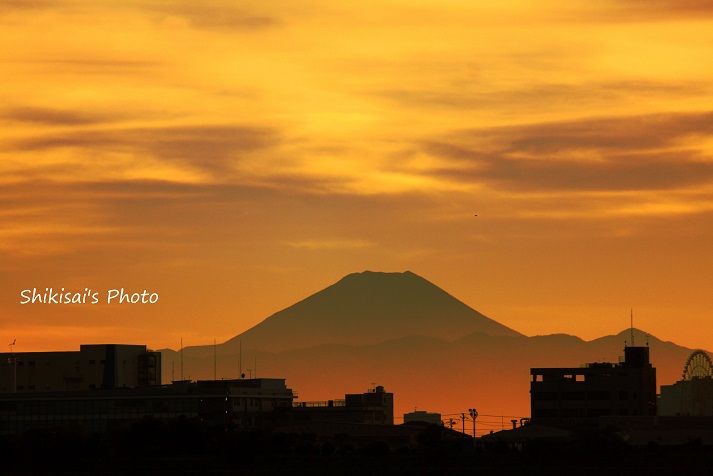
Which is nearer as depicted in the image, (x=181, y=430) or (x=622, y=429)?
(x=181, y=430)

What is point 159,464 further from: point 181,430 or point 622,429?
point 622,429

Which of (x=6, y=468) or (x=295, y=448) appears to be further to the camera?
(x=295, y=448)

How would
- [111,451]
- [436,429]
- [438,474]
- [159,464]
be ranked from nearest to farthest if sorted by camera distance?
[438,474] < [159,464] < [111,451] < [436,429]

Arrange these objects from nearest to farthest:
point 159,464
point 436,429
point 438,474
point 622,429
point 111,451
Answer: point 438,474 → point 159,464 → point 111,451 → point 436,429 → point 622,429

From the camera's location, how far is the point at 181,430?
168 meters

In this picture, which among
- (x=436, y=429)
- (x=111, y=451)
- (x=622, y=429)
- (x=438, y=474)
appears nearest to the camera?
(x=438, y=474)

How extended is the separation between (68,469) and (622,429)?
256ft

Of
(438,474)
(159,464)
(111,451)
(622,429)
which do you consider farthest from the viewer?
(622,429)

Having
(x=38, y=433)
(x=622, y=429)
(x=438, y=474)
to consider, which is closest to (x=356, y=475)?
(x=438, y=474)

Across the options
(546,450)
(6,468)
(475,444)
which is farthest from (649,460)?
(6,468)

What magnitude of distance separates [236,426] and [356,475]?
2279 inches

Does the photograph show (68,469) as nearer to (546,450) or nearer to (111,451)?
(111,451)

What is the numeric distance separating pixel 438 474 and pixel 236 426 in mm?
61004

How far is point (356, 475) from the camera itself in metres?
141
